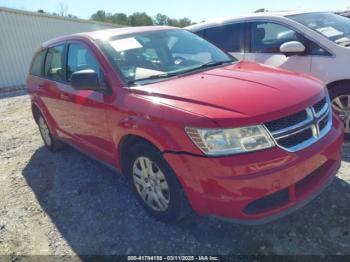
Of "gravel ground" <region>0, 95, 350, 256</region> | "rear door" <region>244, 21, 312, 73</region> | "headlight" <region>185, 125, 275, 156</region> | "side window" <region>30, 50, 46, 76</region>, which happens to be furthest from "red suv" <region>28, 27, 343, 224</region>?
"side window" <region>30, 50, 46, 76</region>

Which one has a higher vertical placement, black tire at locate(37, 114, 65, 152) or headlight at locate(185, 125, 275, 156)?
headlight at locate(185, 125, 275, 156)

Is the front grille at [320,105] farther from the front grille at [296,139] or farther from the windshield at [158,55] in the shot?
the windshield at [158,55]

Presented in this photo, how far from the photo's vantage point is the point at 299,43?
15.0 feet

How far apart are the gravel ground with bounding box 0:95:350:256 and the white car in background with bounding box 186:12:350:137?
905 mm

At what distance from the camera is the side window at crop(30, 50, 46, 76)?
522 cm

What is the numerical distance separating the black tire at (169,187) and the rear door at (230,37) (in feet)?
9.36

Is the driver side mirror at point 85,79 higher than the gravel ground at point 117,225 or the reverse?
higher

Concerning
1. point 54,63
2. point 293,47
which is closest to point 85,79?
point 54,63

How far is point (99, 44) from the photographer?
3693 millimetres

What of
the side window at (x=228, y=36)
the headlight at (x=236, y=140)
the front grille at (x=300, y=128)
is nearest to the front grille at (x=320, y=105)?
the front grille at (x=300, y=128)

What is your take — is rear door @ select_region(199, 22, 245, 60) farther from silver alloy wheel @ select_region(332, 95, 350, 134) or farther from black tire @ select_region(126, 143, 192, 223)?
black tire @ select_region(126, 143, 192, 223)

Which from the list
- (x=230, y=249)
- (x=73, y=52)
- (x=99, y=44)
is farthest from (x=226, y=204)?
(x=73, y=52)

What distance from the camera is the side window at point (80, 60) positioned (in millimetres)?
3684

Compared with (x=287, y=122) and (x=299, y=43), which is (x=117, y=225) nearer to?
(x=287, y=122)
